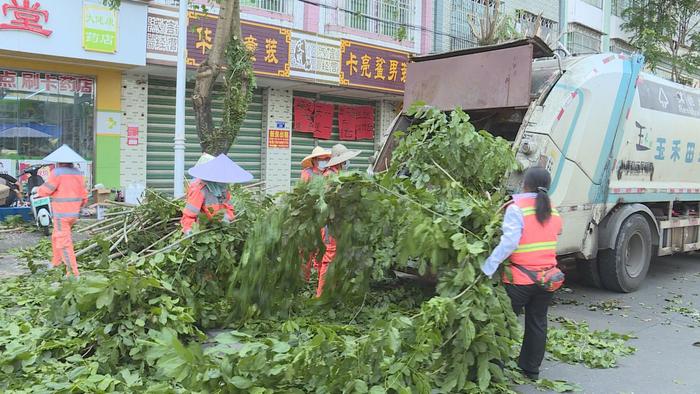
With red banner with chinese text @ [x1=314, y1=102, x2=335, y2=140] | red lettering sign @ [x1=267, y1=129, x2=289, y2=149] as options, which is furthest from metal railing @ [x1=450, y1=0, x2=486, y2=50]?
red lettering sign @ [x1=267, y1=129, x2=289, y2=149]

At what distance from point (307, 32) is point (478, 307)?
927 cm

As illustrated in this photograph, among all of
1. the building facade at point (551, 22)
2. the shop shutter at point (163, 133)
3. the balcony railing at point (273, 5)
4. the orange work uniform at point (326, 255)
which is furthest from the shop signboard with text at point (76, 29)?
the building facade at point (551, 22)

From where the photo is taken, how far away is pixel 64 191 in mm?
5805

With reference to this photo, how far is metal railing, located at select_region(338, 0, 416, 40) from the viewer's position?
1312 cm

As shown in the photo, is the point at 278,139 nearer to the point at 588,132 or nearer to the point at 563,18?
the point at 588,132

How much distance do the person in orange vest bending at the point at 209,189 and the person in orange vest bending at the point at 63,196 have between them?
1451 millimetres

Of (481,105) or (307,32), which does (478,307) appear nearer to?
(481,105)

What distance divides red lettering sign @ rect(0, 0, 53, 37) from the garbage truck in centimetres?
578

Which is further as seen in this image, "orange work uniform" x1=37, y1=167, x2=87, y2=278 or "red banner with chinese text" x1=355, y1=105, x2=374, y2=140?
"red banner with chinese text" x1=355, y1=105, x2=374, y2=140

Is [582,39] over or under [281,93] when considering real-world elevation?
over

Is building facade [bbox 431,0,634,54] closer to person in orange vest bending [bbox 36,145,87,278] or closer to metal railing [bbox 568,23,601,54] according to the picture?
metal railing [bbox 568,23,601,54]

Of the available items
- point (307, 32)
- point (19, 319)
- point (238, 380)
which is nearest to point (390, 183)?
point (238, 380)

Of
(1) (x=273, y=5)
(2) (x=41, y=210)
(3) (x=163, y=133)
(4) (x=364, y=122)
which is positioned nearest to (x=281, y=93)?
(1) (x=273, y=5)

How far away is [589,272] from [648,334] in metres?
1.54
